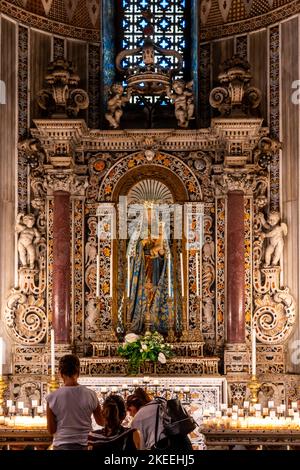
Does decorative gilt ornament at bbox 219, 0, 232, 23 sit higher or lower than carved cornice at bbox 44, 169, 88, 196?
higher

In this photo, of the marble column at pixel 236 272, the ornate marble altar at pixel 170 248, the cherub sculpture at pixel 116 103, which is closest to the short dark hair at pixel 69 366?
the ornate marble altar at pixel 170 248

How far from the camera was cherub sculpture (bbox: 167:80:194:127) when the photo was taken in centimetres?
1566

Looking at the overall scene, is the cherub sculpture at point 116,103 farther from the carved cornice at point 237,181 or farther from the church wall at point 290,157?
the church wall at point 290,157

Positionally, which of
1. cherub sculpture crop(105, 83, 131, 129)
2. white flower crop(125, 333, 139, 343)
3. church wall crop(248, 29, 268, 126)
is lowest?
white flower crop(125, 333, 139, 343)

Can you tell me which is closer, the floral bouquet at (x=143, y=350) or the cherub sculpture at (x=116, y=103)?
the floral bouquet at (x=143, y=350)

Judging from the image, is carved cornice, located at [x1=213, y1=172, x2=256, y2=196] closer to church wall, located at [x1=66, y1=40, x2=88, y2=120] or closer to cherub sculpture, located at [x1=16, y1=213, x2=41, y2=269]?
church wall, located at [x1=66, y1=40, x2=88, y2=120]

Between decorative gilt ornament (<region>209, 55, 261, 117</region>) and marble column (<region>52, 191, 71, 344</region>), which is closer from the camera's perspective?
decorative gilt ornament (<region>209, 55, 261, 117</region>)

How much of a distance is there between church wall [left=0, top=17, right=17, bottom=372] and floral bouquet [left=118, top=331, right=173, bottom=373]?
2.09 meters

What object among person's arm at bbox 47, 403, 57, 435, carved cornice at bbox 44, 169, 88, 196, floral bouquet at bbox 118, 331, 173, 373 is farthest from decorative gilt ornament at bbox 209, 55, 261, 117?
person's arm at bbox 47, 403, 57, 435

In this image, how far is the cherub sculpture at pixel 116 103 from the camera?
15727 mm

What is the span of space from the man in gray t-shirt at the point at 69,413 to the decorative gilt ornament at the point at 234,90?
8.05 m

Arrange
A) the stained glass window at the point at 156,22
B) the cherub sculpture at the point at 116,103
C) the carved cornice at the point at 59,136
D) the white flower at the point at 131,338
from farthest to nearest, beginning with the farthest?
the stained glass window at the point at 156,22 → the cherub sculpture at the point at 116,103 → the carved cornice at the point at 59,136 → the white flower at the point at 131,338

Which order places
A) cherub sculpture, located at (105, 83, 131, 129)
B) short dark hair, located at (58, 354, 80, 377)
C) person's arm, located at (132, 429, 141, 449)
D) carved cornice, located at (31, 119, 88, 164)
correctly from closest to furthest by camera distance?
1. person's arm, located at (132, 429, 141, 449)
2. short dark hair, located at (58, 354, 80, 377)
3. carved cornice, located at (31, 119, 88, 164)
4. cherub sculpture, located at (105, 83, 131, 129)

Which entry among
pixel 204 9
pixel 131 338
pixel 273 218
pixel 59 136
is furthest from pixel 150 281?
pixel 204 9
